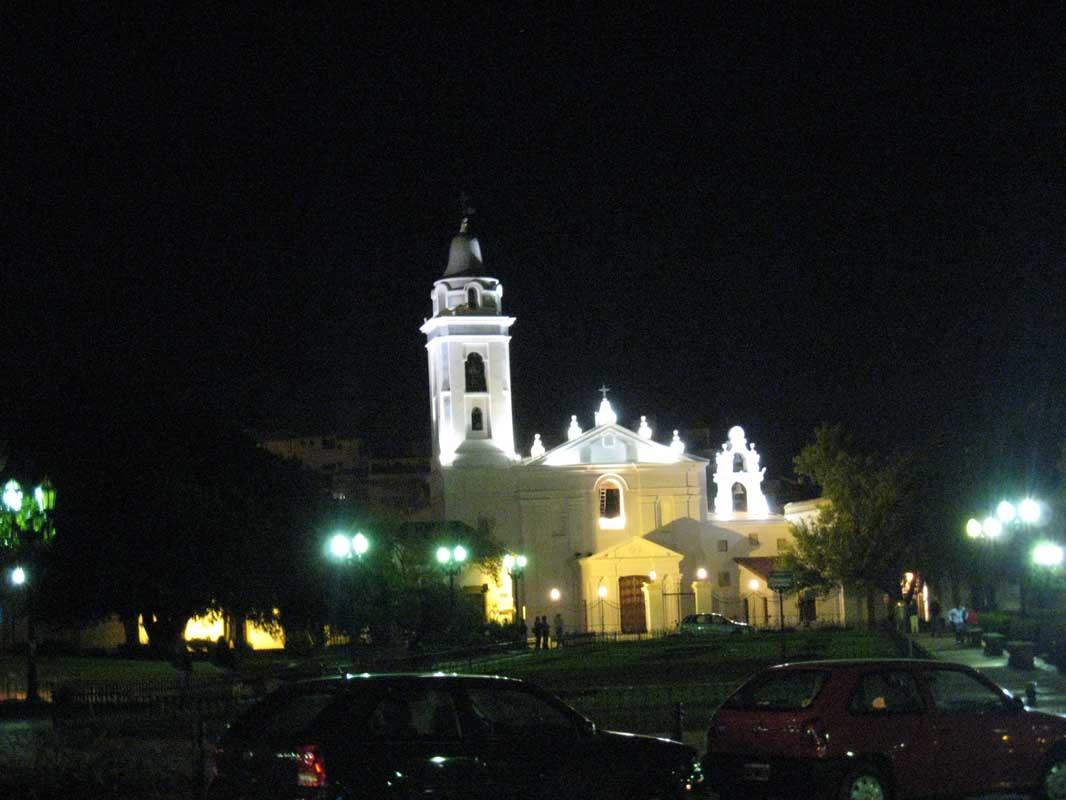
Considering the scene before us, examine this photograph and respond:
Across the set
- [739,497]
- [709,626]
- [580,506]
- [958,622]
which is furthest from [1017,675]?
[739,497]

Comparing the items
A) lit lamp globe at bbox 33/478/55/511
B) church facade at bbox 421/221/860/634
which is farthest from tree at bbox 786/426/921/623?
lit lamp globe at bbox 33/478/55/511

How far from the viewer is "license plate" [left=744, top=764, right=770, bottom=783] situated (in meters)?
14.0

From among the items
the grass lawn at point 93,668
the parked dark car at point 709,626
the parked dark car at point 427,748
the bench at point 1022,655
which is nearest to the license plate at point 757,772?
the parked dark car at point 427,748

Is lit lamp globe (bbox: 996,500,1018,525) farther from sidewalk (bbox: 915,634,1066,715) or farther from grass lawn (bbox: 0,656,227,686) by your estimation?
grass lawn (bbox: 0,656,227,686)

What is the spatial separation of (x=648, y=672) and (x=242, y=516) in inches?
445

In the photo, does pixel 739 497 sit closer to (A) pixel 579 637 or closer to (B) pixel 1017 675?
(A) pixel 579 637

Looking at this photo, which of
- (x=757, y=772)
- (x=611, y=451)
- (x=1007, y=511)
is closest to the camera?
(x=757, y=772)

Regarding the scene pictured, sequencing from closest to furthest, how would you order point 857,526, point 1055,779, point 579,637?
point 1055,779, point 857,526, point 579,637

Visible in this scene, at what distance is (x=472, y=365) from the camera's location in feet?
248

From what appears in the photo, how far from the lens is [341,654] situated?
53.1 metres

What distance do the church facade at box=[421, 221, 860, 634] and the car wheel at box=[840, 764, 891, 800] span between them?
5900 centimetres

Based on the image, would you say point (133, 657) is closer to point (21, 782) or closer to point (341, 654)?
point (341, 654)

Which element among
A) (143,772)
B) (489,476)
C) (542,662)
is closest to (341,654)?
(542,662)

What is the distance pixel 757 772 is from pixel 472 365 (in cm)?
6193
